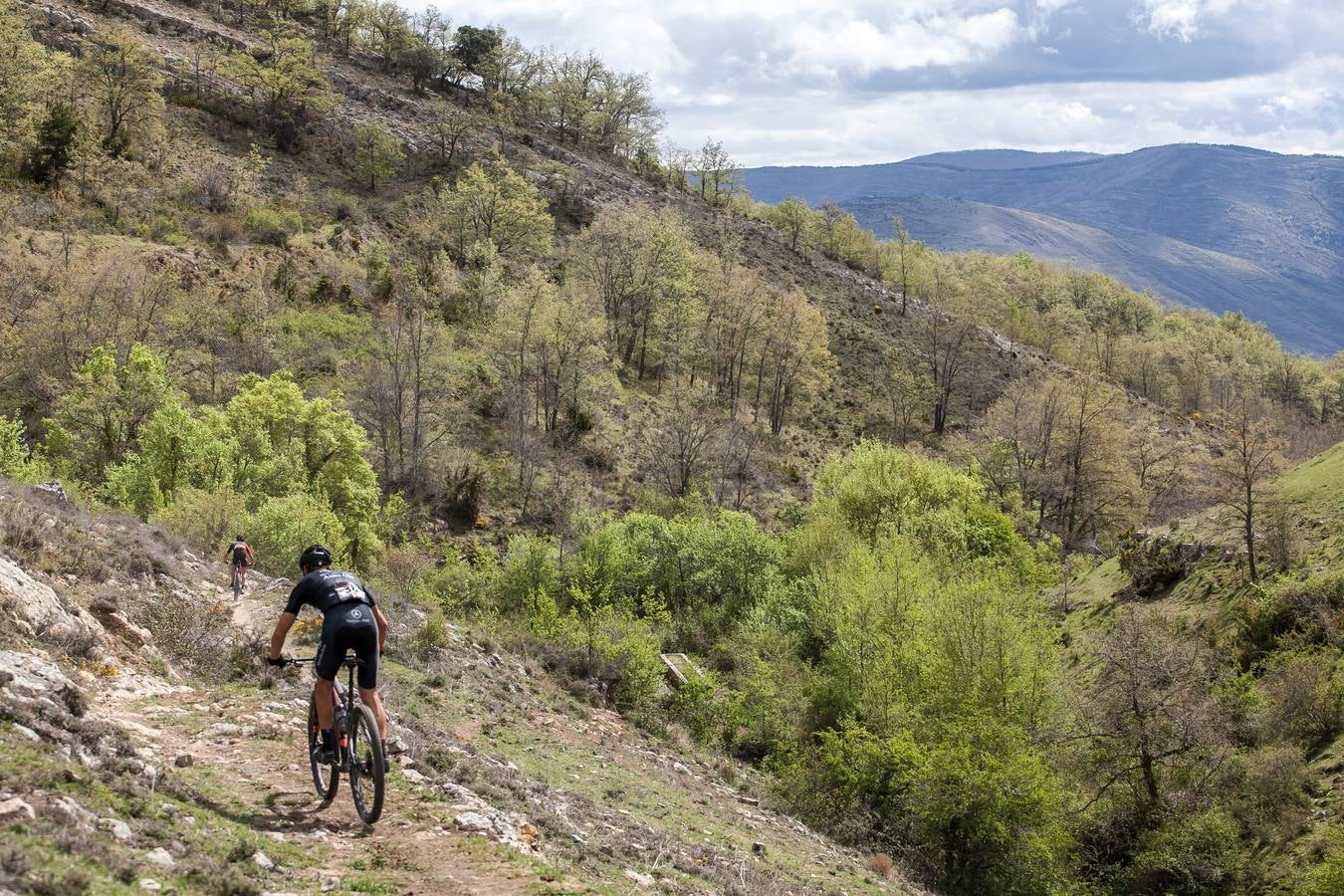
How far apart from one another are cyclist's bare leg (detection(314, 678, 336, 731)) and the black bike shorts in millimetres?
72

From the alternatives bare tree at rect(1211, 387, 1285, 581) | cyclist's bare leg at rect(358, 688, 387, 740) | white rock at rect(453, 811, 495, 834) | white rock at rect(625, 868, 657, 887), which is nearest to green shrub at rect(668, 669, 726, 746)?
white rock at rect(625, 868, 657, 887)

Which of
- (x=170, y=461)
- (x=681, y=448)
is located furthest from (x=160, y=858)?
(x=681, y=448)

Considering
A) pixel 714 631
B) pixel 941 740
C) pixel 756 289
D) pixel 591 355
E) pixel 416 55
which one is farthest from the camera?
pixel 416 55

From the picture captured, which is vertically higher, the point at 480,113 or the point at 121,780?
the point at 480,113

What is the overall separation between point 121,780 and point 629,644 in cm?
1551

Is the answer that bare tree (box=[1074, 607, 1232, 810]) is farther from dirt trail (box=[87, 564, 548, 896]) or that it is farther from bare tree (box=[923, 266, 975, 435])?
bare tree (box=[923, 266, 975, 435])

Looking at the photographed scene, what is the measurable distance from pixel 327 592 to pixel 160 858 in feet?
7.70

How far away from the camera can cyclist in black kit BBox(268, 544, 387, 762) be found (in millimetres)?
7367

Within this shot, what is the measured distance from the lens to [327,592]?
7.45 m

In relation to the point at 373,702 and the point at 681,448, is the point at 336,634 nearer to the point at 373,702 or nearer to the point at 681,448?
the point at 373,702

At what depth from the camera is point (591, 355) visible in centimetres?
4828

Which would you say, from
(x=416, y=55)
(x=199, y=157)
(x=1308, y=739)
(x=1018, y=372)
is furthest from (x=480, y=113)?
(x=1308, y=739)

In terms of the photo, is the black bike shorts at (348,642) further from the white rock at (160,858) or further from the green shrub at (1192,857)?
the green shrub at (1192,857)

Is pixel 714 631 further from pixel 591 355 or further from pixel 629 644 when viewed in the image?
pixel 591 355
